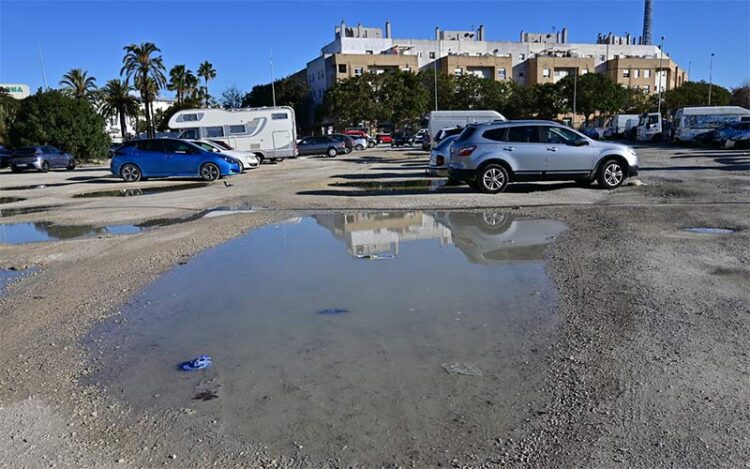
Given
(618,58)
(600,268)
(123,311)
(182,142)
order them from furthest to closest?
(618,58) → (182,142) → (600,268) → (123,311)

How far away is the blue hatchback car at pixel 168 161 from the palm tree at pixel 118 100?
164 ft

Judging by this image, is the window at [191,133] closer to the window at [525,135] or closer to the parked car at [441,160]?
the parked car at [441,160]

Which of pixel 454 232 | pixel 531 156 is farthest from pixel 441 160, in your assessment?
pixel 454 232

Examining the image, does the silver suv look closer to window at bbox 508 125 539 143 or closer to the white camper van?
window at bbox 508 125 539 143

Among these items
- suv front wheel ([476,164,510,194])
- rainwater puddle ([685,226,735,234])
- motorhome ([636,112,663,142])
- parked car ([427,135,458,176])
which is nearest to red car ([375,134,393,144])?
motorhome ([636,112,663,142])

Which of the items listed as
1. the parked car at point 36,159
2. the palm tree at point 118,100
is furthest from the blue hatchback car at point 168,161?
the palm tree at point 118,100

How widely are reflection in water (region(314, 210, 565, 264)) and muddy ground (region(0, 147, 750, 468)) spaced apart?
45 cm

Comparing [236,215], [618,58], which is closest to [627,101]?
[618,58]

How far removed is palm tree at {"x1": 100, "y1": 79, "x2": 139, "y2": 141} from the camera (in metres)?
68.0

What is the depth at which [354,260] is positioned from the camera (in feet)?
26.8

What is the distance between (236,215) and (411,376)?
361 inches

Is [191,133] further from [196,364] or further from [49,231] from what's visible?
[196,364]

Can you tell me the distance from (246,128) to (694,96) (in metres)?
81.4

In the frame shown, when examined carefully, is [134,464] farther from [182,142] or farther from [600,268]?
[182,142]
